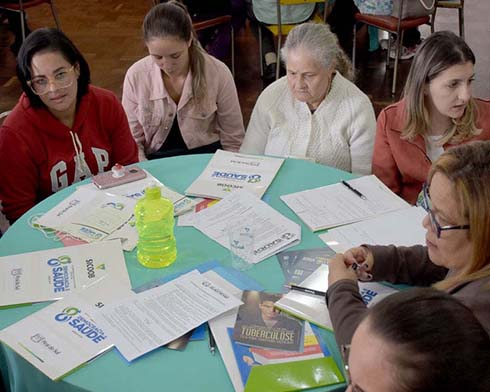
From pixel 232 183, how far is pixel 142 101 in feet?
3.18

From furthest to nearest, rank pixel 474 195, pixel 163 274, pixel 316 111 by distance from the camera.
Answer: pixel 316 111, pixel 163 274, pixel 474 195

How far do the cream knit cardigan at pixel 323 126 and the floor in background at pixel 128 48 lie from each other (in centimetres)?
161

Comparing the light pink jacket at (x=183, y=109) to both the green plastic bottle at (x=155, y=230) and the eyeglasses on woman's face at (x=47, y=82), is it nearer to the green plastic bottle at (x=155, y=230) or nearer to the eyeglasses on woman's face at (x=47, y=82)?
the eyeglasses on woman's face at (x=47, y=82)

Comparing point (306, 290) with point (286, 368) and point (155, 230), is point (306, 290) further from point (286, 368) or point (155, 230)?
point (155, 230)

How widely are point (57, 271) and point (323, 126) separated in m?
1.25

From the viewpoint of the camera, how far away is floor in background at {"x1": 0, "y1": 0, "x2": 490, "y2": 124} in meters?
4.57

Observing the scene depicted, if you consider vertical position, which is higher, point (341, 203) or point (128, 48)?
point (341, 203)

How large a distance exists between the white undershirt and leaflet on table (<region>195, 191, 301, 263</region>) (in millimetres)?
801

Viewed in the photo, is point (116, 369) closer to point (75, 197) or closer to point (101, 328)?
point (101, 328)

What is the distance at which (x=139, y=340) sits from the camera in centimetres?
139

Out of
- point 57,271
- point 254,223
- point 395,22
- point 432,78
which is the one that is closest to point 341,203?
→ point 254,223

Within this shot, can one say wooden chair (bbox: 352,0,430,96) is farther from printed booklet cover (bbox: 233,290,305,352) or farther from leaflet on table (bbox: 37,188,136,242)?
printed booklet cover (bbox: 233,290,305,352)

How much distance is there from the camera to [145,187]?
205 cm

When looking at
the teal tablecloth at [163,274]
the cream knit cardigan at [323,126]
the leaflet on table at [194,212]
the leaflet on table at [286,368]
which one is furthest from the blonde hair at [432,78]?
the leaflet on table at [286,368]
